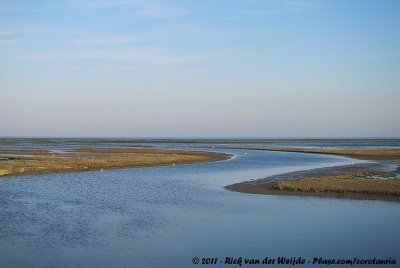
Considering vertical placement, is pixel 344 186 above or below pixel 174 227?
above

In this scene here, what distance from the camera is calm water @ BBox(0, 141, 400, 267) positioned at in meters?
15.8

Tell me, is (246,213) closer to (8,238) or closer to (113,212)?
(113,212)

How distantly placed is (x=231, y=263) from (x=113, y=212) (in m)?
10.2

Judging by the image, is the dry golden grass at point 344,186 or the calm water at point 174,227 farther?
the dry golden grass at point 344,186

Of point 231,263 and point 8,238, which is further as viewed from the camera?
point 8,238

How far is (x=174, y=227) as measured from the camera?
19.9m

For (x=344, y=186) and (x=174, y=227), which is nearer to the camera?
(x=174, y=227)

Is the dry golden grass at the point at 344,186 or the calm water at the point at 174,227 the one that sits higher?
the dry golden grass at the point at 344,186

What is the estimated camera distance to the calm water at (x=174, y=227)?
15.8 m

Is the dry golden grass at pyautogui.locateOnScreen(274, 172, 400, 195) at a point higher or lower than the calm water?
higher

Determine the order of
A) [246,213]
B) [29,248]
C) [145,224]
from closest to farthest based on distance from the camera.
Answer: [29,248] < [145,224] < [246,213]

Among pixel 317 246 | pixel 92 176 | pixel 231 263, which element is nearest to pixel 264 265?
pixel 231 263

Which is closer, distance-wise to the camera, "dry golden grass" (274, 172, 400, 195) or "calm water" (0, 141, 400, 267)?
"calm water" (0, 141, 400, 267)

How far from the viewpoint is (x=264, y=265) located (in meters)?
14.8
